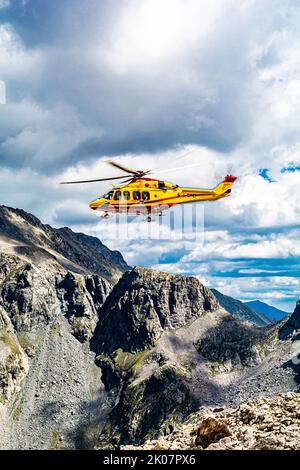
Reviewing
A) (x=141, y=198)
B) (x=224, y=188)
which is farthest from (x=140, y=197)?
(x=224, y=188)

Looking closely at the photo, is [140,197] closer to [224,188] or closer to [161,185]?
[161,185]

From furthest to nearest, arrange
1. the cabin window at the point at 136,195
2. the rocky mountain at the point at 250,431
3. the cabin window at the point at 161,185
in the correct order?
the cabin window at the point at 161,185, the cabin window at the point at 136,195, the rocky mountain at the point at 250,431

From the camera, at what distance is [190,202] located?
68062 mm

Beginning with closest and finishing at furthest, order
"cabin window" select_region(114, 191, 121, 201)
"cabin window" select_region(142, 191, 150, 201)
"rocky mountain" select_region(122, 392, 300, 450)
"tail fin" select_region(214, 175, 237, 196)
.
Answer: "rocky mountain" select_region(122, 392, 300, 450)
"cabin window" select_region(142, 191, 150, 201)
"cabin window" select_region(114, 191, 121, 201)
"tail fin" select_region(214, 175, 237, 196)

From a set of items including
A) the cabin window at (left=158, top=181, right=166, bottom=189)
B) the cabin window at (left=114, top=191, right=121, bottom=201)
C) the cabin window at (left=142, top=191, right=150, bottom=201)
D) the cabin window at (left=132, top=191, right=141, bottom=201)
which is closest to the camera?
the cabin window at (left=142, top=191, right=150, bottom=201)

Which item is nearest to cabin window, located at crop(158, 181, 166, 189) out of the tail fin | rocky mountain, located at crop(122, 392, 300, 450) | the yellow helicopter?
the yellow helicopter

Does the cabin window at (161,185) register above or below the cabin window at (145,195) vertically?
above

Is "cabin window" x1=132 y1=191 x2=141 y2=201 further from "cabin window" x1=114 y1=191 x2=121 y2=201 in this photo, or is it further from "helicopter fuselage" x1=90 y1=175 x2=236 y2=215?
"cabin window" x1=114 y1=191 x2=121 y2=201

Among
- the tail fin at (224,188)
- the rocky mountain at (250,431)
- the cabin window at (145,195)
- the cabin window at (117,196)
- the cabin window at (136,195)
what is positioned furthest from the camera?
the tail fin at (224,188)

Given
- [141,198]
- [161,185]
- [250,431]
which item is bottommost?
[250,431]

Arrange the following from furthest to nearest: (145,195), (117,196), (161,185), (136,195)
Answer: (161,185) < (117,196) < (136,195) < (145,195)

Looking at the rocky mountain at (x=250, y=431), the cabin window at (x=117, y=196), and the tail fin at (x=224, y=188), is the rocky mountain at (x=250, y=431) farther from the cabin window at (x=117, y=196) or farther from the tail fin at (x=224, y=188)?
the tail fin at (x=224, y=188)

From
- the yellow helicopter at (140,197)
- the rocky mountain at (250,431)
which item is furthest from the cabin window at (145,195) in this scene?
the rocky mountain at (250,431)

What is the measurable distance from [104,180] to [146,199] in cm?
653
